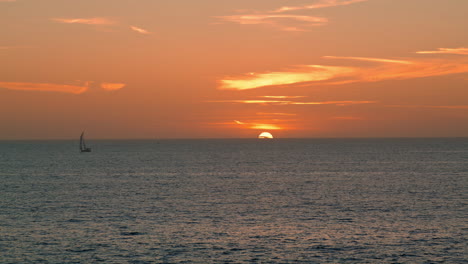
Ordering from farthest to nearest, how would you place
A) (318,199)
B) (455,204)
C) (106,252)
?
(318,199) → (455,204) → (106,252)

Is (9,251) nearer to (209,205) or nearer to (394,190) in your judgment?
(209,205)

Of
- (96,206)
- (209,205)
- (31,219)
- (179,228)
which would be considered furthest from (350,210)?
(31,219)

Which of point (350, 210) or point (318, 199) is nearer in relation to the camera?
point (350, 210)

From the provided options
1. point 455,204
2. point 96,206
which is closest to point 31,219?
point 96,206

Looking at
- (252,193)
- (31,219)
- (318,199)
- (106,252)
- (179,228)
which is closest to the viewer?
(106,252)

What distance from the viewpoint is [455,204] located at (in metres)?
77.0

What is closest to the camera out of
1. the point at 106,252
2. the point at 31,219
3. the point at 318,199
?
the point at 106,252

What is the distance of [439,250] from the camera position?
48.1 meters

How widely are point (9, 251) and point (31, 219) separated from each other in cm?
1776

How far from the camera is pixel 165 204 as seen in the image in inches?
3142

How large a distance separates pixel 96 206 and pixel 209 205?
640 inches

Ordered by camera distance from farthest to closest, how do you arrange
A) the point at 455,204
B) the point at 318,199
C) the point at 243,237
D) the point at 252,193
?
the point at 252,193
the point at 318,199
the point at 455,204
the point at 243,237

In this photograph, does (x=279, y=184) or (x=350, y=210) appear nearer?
(x=350, y=210)

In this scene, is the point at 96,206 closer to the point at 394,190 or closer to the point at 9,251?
the point at 9,251
